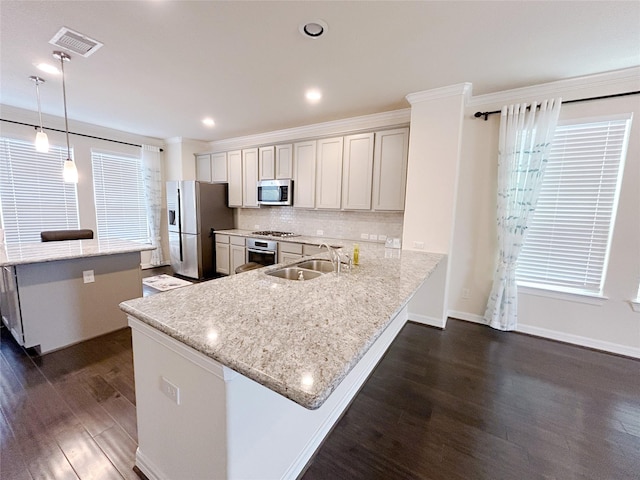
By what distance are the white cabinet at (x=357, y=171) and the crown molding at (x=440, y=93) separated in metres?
0.67

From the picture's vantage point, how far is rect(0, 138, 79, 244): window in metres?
3.67

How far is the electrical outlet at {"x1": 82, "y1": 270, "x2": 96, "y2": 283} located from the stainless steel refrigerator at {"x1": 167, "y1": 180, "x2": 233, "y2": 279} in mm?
2006

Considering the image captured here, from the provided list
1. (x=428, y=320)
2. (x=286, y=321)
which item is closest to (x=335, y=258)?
(x=286, y=321)

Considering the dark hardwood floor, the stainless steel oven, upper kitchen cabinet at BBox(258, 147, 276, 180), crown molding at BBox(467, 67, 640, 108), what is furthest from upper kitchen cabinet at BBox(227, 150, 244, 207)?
crown molding at BBox(467, 67, 640, 108)

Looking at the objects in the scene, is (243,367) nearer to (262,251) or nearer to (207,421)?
(207,421)

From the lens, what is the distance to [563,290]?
277 centimetres

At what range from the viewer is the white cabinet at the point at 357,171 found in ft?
11.5

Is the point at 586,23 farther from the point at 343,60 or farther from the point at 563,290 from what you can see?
the point at 563,290

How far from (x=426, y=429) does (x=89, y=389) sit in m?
2.39

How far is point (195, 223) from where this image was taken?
4625 millimetres

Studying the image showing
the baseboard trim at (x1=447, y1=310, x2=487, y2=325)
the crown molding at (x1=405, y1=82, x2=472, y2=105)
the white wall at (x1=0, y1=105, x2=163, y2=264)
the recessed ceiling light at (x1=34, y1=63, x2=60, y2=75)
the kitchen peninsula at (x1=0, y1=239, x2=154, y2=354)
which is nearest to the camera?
the kitchen peninsula at (x1=0, y1=239, x2=154, y2=354)

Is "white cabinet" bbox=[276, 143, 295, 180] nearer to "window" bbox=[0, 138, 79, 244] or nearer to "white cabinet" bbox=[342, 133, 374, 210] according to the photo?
"white cabinet" bbox=[342, 133, 374, 210]

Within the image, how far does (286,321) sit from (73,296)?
8.76 feet

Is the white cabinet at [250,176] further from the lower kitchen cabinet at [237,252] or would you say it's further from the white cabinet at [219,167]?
the lower kitchen cabinet at [237,252]
